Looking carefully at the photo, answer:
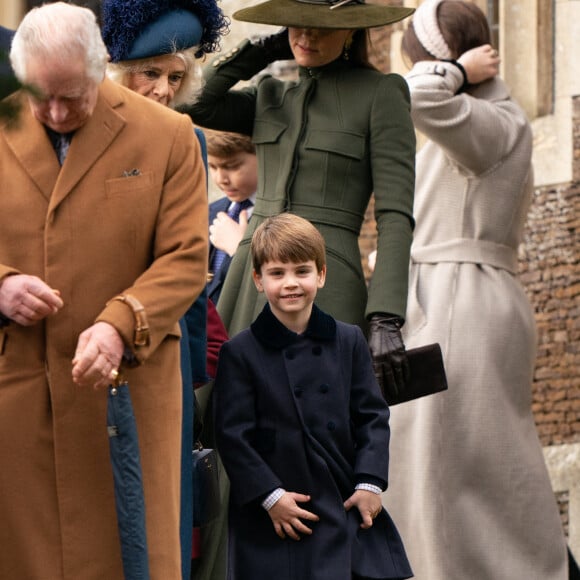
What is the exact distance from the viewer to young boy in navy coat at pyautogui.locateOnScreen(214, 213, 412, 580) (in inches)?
238

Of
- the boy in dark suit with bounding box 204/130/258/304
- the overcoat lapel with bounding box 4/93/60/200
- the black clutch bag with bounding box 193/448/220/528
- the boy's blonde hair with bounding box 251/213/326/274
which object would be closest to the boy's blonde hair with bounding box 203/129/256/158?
the boy in dark suit with bounding box 204/130/258/304

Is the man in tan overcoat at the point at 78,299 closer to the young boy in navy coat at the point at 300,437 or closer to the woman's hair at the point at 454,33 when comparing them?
the young boy in navy coat at the point at 300,437

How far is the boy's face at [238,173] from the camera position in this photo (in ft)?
26.7

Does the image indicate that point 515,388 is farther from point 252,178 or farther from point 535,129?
point 535,129

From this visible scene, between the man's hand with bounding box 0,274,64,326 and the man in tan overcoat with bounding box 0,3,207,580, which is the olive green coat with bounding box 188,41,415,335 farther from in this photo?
the man's hand with bounding box 0,274,64,326

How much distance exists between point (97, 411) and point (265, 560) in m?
0.81

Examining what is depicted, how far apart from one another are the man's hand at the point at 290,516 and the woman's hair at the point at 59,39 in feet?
4.47

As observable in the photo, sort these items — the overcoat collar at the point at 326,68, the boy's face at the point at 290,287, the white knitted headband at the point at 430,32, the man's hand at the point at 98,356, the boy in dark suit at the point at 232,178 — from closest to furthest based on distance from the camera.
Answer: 1. the man's hand at the point at 98,356
2. the boy's face at the point at 290,287
3. the overcoat collar at the point at 326,68
4. the boy in dark suit at the point at 232,178
5. the white knitted headband at the point at 430,32

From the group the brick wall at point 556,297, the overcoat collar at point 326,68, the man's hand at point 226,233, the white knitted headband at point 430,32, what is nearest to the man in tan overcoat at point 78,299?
the overcoat collar at point 326,68

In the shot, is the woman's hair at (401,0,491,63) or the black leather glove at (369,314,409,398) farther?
the woman's hair at (401,0,491,63)

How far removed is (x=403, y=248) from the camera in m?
6.99

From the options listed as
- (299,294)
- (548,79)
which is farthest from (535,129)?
(299,294)

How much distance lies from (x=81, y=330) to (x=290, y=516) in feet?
3.03

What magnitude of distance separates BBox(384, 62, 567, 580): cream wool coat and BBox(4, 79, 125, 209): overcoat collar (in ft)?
8.68
